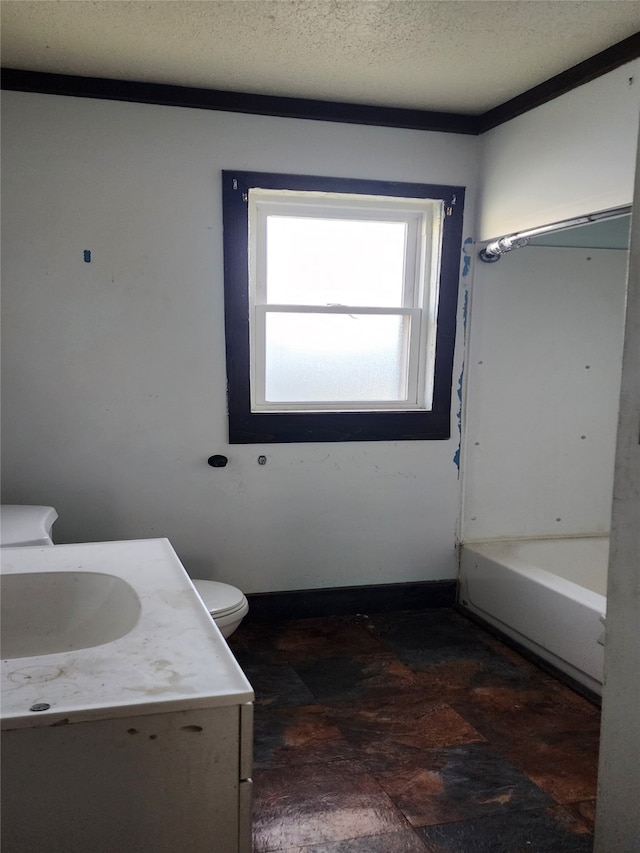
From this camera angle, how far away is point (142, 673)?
100 cm

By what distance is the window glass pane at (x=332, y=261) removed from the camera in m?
3.04

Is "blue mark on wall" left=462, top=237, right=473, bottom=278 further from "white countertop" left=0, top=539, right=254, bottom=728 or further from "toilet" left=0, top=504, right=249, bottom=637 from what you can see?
"white countertop" left=0, top=539, right=254, bottom=728

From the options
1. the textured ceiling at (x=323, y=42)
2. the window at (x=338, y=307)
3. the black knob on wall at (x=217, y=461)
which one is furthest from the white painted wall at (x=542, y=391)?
the black knob on wall at (x=217, y=461)

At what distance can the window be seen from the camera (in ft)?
9.75

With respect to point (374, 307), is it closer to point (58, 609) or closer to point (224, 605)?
point (224, 605)

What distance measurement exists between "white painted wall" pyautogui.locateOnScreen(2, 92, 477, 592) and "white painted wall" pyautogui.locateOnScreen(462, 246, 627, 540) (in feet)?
1.54

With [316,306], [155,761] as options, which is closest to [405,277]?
[316,306]

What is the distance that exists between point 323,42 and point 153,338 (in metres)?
1.30

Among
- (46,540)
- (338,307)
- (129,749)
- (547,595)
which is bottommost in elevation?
(547,595)

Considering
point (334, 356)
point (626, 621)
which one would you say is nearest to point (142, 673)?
point (626, 621)

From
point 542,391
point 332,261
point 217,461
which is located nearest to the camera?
point 217,461

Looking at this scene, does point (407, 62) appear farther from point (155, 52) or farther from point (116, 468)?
point (116, 468)

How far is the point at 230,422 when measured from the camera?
9.84 ft

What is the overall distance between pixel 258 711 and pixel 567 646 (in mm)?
1198
